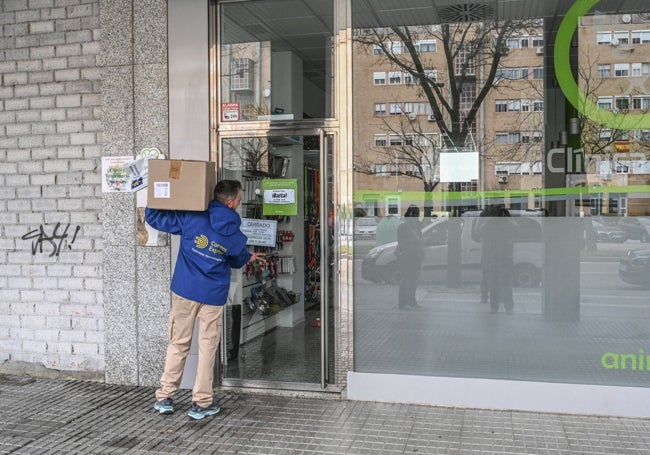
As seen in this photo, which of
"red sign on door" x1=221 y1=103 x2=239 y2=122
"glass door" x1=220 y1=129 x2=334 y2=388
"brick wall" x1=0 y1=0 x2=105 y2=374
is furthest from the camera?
"brick wall" x1=0 y1=0 x2=105 y2=374

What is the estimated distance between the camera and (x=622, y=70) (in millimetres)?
5090

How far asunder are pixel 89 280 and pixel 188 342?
59.8 inches

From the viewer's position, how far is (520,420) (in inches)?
193

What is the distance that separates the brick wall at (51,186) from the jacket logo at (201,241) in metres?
1.51

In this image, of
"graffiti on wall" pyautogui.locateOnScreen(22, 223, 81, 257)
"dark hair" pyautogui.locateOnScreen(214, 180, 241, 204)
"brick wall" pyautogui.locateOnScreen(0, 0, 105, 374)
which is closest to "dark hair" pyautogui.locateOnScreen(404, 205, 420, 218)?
"dark hair" pyautogui.locateOnScreen(214, 180, 241, 204)

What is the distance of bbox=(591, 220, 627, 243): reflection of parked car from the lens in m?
5.05

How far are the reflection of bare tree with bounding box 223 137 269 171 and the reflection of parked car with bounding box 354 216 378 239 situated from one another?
1.06 m

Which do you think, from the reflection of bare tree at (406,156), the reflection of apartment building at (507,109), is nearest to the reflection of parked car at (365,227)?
the reflection of apartment building at (507,109)

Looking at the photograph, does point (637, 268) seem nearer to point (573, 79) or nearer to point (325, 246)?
point (573, 79)

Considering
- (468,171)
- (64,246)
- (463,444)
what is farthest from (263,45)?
(463,444)

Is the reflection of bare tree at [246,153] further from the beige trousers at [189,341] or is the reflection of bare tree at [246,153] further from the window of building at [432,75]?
the window of building at [432,75]

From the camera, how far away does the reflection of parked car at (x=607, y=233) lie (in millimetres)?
5047

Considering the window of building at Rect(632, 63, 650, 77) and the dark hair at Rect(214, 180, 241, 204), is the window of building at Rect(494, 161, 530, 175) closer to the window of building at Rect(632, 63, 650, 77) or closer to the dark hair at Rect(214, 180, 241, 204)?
the window of building at Rect(632, 63, 650, 77)

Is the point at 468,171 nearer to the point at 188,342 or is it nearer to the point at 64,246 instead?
the point at 188,342
